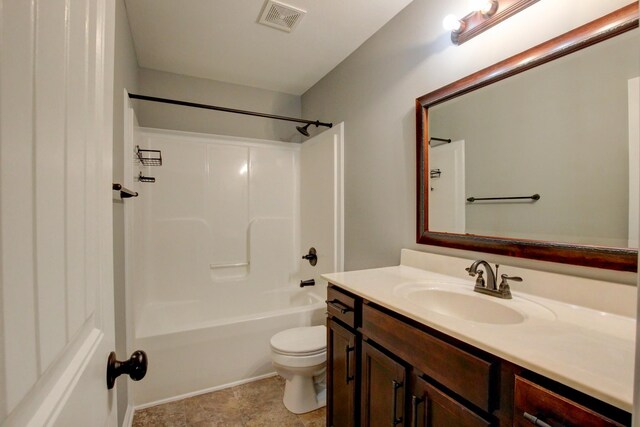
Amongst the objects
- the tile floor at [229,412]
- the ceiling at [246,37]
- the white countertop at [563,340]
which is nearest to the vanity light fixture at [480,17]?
the ceiling at [246,37]

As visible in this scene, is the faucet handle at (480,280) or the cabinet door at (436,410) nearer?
the cabinet door at (436,410)

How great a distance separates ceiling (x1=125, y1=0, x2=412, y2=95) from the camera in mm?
1779

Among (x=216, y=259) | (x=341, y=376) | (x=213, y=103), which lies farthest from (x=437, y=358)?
(x=213, y=103)

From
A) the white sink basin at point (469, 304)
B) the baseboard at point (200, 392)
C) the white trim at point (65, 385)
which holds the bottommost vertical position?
the baseboard at point (200, 392)

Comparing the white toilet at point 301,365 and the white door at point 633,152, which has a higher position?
the white door at point 633,152

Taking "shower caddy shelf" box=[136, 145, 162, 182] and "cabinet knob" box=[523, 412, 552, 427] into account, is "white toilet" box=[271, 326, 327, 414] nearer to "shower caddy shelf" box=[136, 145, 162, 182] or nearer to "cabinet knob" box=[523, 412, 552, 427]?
"cabinet knob" box=[523, 412, 552, 427]

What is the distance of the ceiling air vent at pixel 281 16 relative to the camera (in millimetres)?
1761

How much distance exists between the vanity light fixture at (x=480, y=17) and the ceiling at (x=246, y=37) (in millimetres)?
475

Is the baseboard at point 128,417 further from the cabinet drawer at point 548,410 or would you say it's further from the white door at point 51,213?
the cabinet drawer at point 548,410

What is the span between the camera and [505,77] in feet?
4.12

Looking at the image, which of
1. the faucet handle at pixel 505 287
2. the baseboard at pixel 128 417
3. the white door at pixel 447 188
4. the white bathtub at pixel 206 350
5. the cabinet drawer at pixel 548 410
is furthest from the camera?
the white bathtub at pixel 206 350

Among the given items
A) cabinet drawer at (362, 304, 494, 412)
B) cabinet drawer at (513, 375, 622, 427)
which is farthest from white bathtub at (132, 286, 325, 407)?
cabinet drawer at (513, 375, 622, 427)

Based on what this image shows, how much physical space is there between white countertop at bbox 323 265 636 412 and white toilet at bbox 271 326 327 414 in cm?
86

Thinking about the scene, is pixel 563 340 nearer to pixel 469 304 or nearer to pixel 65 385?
pixel 469 304
